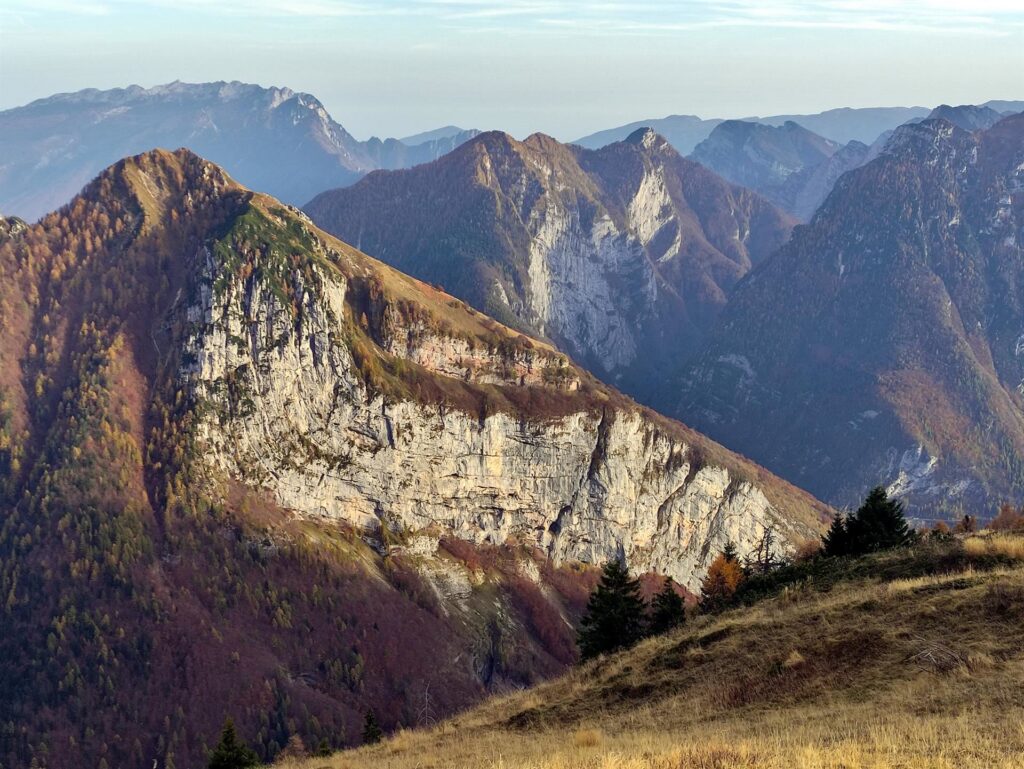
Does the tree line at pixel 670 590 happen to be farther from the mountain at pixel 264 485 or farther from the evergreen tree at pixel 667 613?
the mountain at pixel 264 485

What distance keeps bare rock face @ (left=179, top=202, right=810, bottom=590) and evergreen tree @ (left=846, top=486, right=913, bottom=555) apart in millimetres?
115058

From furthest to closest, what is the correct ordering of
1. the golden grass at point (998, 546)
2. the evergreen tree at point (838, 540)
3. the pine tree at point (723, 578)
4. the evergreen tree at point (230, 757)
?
1. the pine tree at point (723, 578)
2. the evergreen tree at point (838, 540)
3. the evergreen tree at point (230, 757)
4. the golden grass at point (998, 546)

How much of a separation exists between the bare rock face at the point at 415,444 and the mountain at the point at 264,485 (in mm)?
505

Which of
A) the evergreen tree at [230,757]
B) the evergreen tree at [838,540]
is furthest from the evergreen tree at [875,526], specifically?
the evergreen tree at [230,757]

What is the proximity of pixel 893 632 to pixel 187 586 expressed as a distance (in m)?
132

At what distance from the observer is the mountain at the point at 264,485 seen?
126750 millimetres

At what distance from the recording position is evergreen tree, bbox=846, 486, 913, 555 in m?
57.2

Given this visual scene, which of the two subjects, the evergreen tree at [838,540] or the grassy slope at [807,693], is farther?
the evergreen tree at [838,540]

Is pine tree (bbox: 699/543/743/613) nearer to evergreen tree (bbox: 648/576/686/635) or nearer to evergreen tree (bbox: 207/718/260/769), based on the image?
evergreen tree (bbox: 648/576/686/635)

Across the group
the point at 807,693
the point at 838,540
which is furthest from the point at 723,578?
the point at 807,693

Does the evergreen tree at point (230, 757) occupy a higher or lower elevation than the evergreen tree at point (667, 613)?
lower

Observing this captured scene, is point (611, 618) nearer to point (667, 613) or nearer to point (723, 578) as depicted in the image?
point (667, 613)

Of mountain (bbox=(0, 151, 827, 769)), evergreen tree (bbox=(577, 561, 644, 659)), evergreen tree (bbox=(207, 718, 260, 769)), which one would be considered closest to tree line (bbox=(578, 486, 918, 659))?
evergreen tree (bbox=(577, 561, 644, 659))

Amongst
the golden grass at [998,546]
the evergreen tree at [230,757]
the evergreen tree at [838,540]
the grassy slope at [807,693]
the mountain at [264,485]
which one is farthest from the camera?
the mountain at [264,485]
